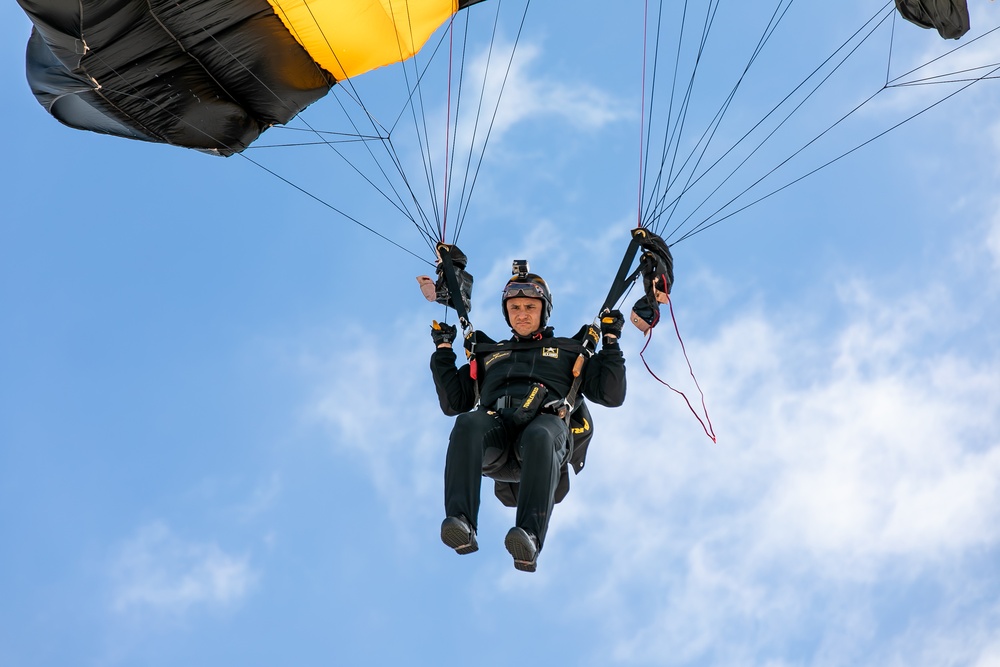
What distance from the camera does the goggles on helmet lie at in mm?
10047

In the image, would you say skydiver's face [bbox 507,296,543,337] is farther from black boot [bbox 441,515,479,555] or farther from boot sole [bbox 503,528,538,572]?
boot sole [bbox 503,528,538,572]

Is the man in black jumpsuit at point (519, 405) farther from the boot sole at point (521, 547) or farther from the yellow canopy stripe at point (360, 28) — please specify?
the yellow canopy stripe at point (360, 28)

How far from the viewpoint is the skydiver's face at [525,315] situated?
10.0 metres

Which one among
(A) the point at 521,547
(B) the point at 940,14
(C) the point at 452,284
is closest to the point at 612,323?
(C) the point at 452,284

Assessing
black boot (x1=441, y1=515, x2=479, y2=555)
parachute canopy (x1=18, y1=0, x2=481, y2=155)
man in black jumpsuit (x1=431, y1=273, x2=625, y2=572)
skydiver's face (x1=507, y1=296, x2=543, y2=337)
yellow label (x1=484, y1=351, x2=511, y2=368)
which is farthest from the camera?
parachute canopy (x1=18, y1=0, x2=481, y2=155)

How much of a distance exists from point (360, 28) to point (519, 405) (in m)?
3.66

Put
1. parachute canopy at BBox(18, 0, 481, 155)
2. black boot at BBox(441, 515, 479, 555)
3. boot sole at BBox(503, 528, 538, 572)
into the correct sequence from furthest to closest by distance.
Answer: parachute canopy at BBox(18, 0, 481, 155) → black boot at BBox(441, 515, 479, 555) → boot sole at BBox(503, 528, 538, 572)

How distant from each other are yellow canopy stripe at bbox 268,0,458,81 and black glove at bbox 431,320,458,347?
252cm

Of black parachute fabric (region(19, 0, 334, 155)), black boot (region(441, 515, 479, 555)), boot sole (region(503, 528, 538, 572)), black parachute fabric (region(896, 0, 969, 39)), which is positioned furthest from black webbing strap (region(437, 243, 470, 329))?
black parachute fabric (region(896, 0, 969, 39))

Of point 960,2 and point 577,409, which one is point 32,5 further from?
point 960,2

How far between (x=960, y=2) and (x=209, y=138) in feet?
18.4

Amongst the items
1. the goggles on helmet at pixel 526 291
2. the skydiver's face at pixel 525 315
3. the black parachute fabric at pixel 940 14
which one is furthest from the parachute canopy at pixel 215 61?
the black parachute fabric at pixel 940 14

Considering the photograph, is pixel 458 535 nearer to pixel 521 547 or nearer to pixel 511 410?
pixel 521 547

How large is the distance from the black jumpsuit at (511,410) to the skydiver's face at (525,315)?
8 centimetres
